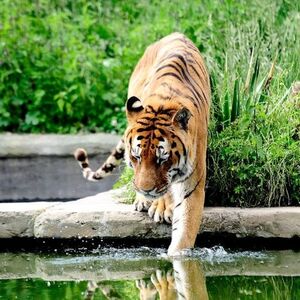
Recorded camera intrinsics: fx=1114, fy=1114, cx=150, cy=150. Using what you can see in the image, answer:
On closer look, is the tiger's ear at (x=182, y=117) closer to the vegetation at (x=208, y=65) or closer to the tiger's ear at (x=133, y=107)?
the tiger's ear at (x=133, y=107)

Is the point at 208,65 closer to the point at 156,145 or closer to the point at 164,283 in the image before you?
the point at 156,145

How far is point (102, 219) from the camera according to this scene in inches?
316

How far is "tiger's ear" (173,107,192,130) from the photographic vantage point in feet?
24.0

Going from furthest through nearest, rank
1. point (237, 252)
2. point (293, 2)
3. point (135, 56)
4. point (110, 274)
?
point (135, 56) < point (293, 2) < point (237, 252) < point (110, 274)

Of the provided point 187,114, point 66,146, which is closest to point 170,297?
point 187,114

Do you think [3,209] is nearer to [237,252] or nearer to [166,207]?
[166,207]

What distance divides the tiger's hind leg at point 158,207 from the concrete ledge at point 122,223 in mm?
53

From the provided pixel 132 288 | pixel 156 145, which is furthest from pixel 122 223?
pixel 132 288

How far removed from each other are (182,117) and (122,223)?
3.46 ft

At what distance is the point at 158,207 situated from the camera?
7980 mm

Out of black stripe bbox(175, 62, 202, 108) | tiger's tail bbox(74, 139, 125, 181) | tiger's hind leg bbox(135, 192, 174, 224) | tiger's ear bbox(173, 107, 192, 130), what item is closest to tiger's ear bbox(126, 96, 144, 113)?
tiger's ear bbox(173, 107, 192, 130)

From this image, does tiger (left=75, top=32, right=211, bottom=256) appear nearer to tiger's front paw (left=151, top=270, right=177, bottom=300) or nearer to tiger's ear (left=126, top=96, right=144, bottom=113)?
tiger's ear (left=126, top=96, right=144, bottom=113)

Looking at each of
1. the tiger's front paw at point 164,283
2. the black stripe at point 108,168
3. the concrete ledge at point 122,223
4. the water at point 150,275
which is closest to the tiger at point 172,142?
the concrete ledge at point 122,223

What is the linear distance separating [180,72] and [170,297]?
207 centimetres
